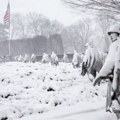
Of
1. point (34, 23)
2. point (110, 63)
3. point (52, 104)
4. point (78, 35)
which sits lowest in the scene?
point (52, 104)

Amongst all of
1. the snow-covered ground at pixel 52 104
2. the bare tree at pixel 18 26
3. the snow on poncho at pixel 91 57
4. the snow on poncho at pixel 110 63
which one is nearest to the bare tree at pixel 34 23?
the bare tree at pixel 18 26

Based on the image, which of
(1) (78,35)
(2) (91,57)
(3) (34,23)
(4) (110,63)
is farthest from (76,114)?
(1) (78,35)

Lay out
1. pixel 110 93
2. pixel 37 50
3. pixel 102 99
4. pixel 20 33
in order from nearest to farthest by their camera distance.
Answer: pixel 110 93
pixel 102 99
pixel 37 50
pixel 20 33

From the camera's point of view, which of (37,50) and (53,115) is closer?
(53,115)

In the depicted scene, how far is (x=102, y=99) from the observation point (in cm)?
755

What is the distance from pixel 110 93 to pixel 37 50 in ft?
148

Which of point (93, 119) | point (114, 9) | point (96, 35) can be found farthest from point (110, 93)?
point (96, 35)

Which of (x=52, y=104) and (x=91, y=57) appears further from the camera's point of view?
(x=91, y=57)

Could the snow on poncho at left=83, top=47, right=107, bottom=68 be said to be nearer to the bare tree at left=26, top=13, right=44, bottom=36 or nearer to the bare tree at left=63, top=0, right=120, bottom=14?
the bare tree at left=63, top=0, right=120, bottom=14

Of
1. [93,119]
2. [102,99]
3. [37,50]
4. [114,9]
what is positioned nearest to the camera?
[93,119]

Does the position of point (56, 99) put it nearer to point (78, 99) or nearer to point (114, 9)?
point (78, 99)

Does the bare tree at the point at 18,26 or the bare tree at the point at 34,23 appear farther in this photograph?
the bare tree at the point at 18,26

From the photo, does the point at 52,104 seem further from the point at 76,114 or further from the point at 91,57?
the point at 91,57

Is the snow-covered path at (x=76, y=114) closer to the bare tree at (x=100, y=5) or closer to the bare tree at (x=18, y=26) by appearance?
the bare tree at (x=100, y=5)
